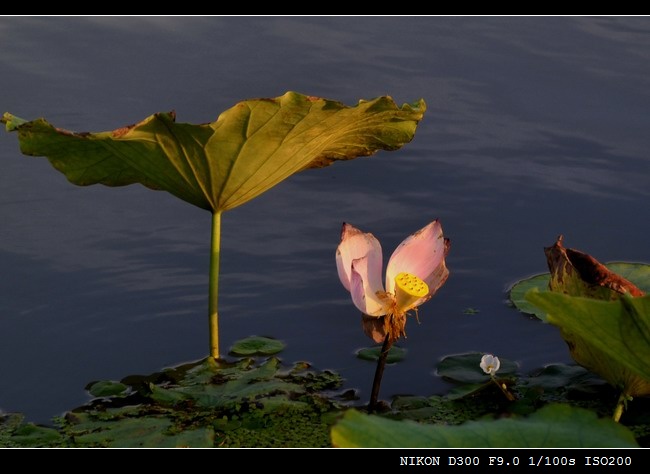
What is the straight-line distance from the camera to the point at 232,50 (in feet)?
16.4

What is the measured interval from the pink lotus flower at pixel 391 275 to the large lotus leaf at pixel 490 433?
1.94 feet

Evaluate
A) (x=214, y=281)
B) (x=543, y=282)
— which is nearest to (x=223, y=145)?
(x=214, y=281)

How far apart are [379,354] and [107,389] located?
30.0 inches

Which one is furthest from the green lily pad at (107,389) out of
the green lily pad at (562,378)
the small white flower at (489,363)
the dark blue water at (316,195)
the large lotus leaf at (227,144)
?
the green lily pad at (562,378)

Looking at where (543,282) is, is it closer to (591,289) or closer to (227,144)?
(591,289)

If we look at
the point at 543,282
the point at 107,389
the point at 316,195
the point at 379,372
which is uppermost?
the point at 316,195

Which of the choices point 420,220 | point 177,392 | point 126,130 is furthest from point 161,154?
point 420,220

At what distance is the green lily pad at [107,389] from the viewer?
260cm

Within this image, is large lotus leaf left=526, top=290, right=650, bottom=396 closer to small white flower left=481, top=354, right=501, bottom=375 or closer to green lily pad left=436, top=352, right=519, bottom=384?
small white flower left=481, top=354, right=501, bottom=375

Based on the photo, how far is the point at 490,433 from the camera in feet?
5.21

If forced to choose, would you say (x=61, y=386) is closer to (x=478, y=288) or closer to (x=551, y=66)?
(x=478, y=288)

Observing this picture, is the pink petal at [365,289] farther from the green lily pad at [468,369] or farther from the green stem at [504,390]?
the green lily pad at [468,369]

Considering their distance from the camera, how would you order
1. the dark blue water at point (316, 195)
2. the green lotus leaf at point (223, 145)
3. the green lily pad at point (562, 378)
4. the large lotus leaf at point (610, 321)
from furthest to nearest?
the dark blue water at point (316, 195) → the green lily pad at point (562, 378) → the green lotus leaf at point (223, 145) → the large lotus leaf at point (610, 321)

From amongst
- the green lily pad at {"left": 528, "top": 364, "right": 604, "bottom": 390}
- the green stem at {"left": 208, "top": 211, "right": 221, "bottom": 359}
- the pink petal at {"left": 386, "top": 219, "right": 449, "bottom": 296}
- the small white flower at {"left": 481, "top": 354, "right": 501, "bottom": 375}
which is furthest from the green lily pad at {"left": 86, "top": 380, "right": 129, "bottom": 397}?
the green lily pad at {"left": 528, "top": 364, "right": 604, "bottom": 390}
